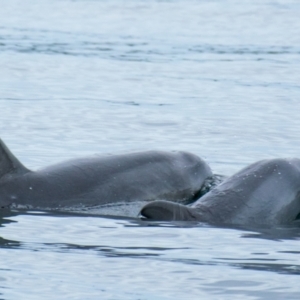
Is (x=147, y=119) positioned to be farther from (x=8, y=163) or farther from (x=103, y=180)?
(x=8, y=163)

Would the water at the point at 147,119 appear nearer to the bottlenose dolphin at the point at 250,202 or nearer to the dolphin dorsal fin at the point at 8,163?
the bottlenose dolphin at the point at 250,202

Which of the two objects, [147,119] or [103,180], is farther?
[147,119]

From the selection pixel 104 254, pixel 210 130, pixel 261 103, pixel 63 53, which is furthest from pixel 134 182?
pixel 63 53

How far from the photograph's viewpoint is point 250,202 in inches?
396

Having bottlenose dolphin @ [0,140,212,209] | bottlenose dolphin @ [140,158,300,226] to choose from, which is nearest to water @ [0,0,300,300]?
bottlenose dolphin @ [140,158,300,226]

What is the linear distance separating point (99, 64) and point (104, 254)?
1718 cm

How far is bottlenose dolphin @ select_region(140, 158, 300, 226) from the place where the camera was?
9.76 meters

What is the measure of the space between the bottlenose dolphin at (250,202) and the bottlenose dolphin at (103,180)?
3.01 ft

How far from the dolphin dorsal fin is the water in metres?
0.66

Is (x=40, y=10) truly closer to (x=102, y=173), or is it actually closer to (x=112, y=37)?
(x=112, y=37)

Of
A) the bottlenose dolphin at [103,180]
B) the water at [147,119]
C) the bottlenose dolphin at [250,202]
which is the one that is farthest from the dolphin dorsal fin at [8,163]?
the bottlenose dolphin at [250,202]

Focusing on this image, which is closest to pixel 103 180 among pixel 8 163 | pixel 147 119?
pixel 8 163

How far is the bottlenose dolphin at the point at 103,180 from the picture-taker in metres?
10.3

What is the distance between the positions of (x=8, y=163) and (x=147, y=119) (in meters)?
6.70
